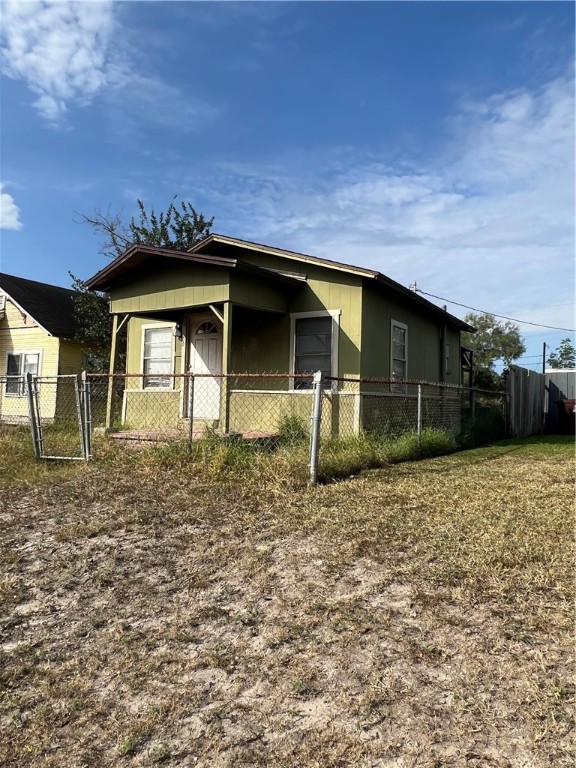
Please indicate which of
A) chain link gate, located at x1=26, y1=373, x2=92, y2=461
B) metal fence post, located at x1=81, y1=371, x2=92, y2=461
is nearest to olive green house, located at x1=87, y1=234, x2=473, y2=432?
chain link gate, located at x1=26, y1=373, x2=92, y2=461

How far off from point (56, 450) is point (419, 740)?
7941mm

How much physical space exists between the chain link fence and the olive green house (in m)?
0.04

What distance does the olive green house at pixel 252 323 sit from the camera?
9.88m

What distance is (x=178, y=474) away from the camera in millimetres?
6715

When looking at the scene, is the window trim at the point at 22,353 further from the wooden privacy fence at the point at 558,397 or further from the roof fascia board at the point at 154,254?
the wooden privacy fence at the point at 558,397

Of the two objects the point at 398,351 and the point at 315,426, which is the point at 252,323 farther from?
the point at 315,426

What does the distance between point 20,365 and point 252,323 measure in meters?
11.7

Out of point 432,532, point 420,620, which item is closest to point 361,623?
point 420,620

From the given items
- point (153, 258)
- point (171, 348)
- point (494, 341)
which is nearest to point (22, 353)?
point (171, 348)

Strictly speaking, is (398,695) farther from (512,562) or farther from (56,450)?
(56,450)

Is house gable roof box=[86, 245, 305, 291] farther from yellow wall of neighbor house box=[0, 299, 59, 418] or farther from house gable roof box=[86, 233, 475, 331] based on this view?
yellow wall of neighbor house box=[0, 299, 59, 418]

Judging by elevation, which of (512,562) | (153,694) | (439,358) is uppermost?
(439,358)

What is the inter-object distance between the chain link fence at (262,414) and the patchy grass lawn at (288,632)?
2622mm

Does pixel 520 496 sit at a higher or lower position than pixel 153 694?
higher
